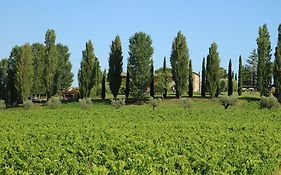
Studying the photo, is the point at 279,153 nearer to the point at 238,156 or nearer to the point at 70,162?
the point at 238,156

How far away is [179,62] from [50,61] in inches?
685

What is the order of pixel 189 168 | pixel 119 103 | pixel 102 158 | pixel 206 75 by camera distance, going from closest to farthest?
pixel 189 168 < pixel 102 158 < pixel 119 103 < pixel 206 75

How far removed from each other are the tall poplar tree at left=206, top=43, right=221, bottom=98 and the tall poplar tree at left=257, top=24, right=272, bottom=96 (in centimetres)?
545

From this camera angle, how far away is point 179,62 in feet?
202

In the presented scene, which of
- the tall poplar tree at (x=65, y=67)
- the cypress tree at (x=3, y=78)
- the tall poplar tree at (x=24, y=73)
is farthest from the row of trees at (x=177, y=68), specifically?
the tall poplar tree at (x=65, y=67)

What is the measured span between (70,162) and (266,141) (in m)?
9.04

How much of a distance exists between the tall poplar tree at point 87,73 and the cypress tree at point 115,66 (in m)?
2.36

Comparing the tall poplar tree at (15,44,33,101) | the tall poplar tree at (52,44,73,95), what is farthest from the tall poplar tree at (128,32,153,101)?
the tall poplar tree at (52,44,73,95)

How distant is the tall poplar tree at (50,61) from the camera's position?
202 feet

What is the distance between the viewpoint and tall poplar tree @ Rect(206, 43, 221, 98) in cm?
5938

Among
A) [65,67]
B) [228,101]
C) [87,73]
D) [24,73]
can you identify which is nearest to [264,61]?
[228,101]

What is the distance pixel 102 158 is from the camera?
13.6 m

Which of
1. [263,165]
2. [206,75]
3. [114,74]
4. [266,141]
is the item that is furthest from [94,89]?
[263,165]

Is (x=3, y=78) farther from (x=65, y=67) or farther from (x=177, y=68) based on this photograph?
(x=177, y=68)
